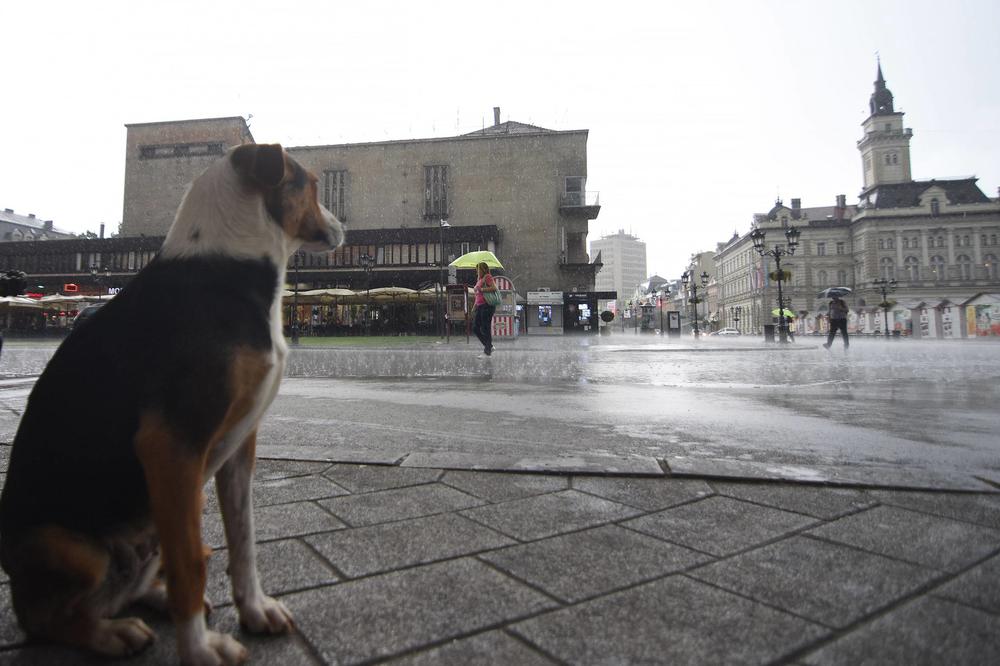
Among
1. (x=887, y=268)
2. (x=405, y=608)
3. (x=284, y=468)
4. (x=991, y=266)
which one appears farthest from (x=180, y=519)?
(x=991, y=266)

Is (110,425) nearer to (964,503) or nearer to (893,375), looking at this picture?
(964,503)

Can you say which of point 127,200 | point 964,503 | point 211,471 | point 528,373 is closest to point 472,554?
point 211,471

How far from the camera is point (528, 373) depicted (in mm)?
8234

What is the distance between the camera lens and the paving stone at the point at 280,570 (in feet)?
4.47

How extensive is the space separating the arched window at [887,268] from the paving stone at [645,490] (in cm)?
9366

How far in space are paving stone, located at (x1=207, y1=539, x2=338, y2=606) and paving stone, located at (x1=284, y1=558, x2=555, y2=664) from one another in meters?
0.07

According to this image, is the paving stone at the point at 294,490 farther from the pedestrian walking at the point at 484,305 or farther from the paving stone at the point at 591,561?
the pedestrian walking at the point at 484,305

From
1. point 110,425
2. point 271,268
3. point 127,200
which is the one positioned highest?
point 127,200

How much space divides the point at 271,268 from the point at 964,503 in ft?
8.39

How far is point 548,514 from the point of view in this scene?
194cm

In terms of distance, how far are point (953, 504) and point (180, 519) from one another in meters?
2.54

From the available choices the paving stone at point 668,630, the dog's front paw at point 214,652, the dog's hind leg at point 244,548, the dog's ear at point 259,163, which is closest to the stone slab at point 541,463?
the paving stone at point 668,630

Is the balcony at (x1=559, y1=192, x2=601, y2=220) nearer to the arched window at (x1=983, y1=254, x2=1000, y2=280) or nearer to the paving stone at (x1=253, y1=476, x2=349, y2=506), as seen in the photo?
the paving stone at (x1=253, y1=476, x2=349, y2=506)

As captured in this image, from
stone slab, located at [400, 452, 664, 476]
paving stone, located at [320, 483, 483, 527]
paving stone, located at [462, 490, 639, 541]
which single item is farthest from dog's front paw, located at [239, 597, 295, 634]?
stone slab, located at [400, 452, 664, 476]
